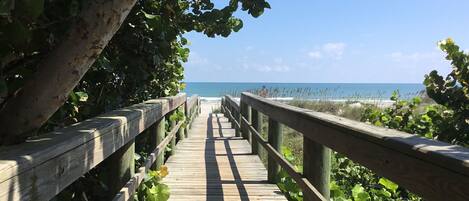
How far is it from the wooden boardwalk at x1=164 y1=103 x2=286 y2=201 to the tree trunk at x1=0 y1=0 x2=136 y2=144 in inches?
117

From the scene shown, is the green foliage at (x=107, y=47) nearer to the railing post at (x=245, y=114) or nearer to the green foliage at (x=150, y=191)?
the green foliage at (x=150, y=191)

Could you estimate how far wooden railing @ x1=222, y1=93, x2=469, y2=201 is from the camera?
1634 millimetres

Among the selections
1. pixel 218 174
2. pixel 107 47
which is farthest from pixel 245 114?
pixel 107 47

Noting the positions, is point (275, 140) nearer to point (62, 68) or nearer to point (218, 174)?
point (218, 174)

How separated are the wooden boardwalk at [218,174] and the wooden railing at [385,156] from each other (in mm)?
1261

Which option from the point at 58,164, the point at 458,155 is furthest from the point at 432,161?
the point at 58,164

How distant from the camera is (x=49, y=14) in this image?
259 cm

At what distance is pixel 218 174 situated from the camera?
245 inches

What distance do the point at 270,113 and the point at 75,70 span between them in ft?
11.1

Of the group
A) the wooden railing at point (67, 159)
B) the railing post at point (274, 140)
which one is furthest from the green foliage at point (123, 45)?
the railing post at point (274, 140)

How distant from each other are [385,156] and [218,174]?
4.21m

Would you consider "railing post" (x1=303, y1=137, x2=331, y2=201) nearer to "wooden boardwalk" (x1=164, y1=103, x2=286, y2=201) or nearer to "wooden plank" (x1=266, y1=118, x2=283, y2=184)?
"wooden boardwalk" (x1=164, y1=103, x2=286, y2=201)

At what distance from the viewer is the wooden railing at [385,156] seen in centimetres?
163

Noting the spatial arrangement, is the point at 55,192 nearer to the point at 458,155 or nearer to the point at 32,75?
the point at 32,75
